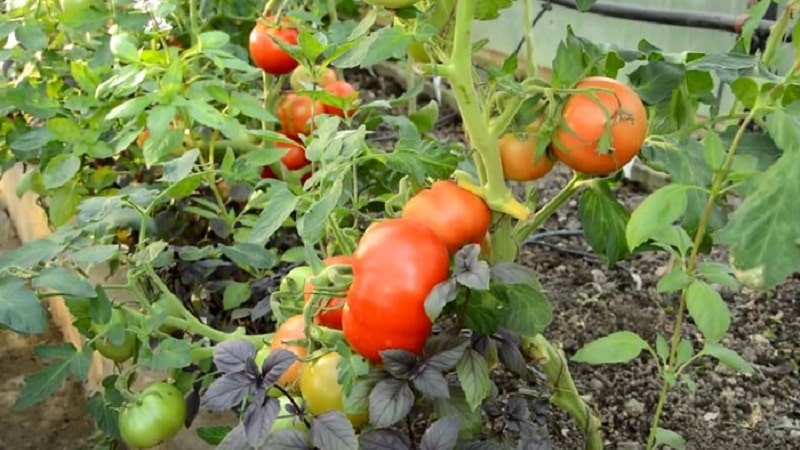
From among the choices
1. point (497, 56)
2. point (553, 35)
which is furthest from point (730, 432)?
point (497, 56)

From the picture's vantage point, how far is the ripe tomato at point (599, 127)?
0.88 meters

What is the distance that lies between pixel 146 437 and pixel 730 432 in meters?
0.90

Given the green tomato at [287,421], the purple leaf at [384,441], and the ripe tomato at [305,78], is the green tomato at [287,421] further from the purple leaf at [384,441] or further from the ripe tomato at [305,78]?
the ripe tomato at [305,78]

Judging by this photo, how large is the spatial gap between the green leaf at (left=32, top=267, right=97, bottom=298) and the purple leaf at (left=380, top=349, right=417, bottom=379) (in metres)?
0.42

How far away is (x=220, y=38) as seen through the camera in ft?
4.65

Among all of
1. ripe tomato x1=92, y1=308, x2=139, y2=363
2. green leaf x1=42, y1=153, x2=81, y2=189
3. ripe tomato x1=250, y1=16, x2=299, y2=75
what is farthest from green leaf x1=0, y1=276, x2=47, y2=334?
ripe tomato x1=250, y1=16, x2=299, y2=75

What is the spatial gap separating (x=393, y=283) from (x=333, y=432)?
0.15 meters

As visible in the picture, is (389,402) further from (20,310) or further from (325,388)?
(20,310)

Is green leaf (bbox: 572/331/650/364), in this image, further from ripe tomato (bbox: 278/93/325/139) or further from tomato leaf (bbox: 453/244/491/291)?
ripe tomato (bbox: 278/93/325/139)

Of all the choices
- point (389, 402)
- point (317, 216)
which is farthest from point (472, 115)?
point (389, 402)

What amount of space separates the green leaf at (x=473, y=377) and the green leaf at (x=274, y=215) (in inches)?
8.8

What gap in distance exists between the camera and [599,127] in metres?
0.88

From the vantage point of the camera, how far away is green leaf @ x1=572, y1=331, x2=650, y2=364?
1092mm

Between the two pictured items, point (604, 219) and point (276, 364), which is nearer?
point (276, 364)
